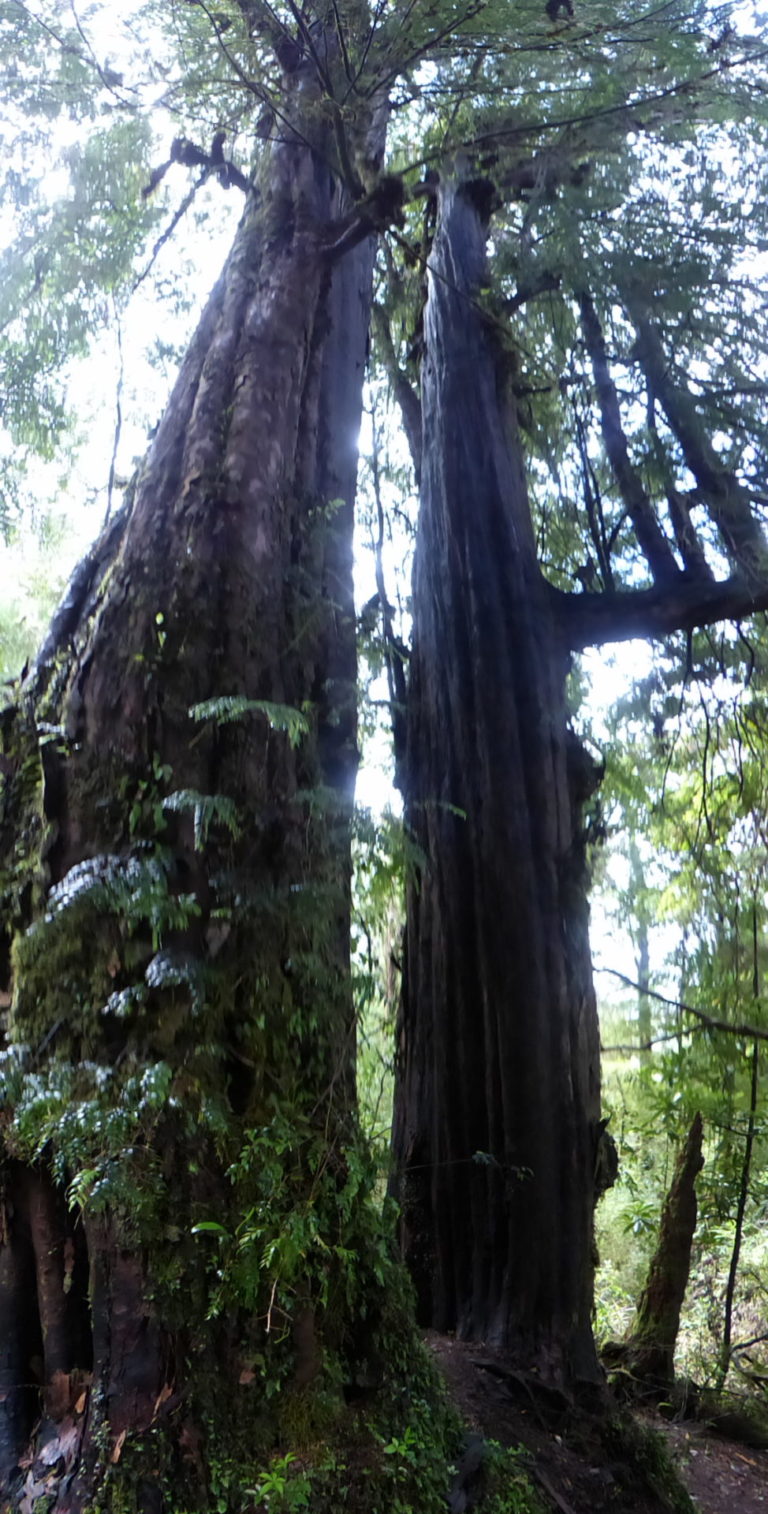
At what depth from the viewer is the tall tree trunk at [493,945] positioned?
14.7ft

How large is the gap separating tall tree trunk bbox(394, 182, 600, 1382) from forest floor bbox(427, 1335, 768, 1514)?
0.75 feet

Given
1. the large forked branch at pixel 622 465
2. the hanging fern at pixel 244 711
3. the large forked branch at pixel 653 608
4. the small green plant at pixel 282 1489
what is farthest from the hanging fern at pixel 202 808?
the large forked branch at pixel 622 465

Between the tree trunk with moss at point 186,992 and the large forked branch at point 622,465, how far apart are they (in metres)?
2.64

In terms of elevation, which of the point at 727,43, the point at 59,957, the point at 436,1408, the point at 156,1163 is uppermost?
the point at 727,43

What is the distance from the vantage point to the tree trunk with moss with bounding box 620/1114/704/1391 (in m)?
5.80

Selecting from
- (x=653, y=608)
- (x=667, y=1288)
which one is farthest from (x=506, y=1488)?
(x=653, y=608)

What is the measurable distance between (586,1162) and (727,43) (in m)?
6.04

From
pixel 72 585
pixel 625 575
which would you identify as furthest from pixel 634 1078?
pixel 72 585

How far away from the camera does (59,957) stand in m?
2.68

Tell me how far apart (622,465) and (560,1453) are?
201 inches

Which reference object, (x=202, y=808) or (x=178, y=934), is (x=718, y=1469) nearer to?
(x=178, y=934)

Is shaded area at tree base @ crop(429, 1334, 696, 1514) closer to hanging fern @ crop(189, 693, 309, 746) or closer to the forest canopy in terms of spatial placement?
the forest canopy

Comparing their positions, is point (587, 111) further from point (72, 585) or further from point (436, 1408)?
point (436, 1408)

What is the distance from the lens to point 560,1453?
3.61 m
